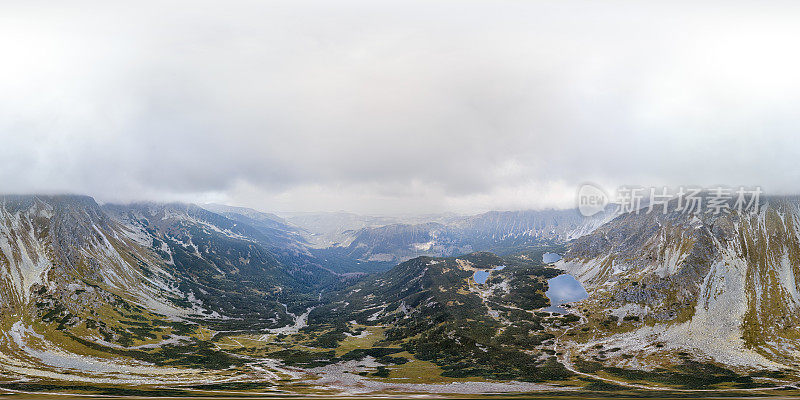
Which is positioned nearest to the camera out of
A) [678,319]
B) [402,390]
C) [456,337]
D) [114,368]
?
[402,390]

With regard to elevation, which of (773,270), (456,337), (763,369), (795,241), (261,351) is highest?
(795,241)

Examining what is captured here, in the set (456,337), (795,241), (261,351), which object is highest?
(795,241)

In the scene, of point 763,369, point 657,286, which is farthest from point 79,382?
point 657,286

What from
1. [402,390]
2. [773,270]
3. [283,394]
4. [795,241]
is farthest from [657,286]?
[283,394]

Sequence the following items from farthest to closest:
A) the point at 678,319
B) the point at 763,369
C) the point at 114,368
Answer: the point at 678,319 < the point at 114,368 < the point at 763,369

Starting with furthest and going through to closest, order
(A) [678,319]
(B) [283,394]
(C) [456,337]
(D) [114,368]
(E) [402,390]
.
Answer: (C) [456,337], (A) [678,319], (D) [114,368], (E) [402,390], (B) [283,394]

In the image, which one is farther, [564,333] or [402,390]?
[564,333]

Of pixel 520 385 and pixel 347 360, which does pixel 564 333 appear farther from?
pixel 347 360

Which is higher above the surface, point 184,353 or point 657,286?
point 657,286

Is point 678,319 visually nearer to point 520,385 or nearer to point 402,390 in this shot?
point 520,385
